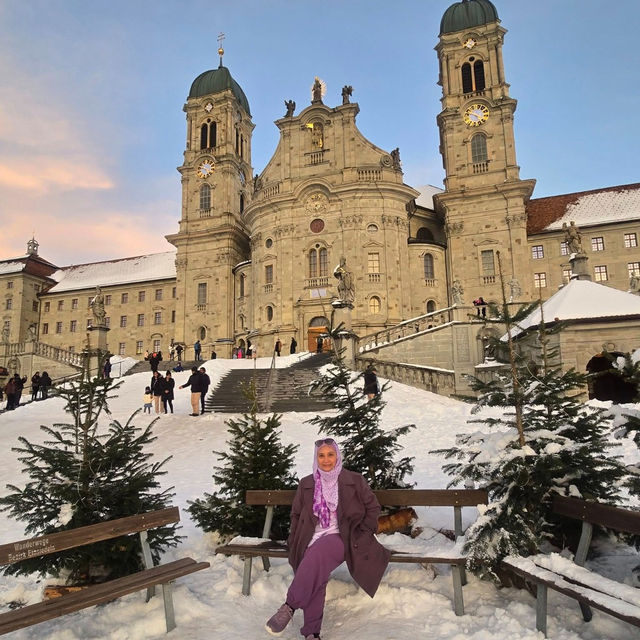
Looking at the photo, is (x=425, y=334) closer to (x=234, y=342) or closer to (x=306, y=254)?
(x=306, y=254)

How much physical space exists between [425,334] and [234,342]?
21.3 metres

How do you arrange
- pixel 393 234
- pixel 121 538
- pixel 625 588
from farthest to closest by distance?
pixel 393 234, pixel 121 538, pixel 625 588

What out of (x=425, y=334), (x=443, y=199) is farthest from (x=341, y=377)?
(x=443, y=199)

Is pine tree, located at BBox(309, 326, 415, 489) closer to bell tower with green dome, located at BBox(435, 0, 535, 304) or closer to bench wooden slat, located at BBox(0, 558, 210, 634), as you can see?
bench wooden slat, located at BBox(0, 558, 210, 634)

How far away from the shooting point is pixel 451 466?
5.59 meters

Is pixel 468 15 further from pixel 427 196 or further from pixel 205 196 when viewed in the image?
pixel 205 196

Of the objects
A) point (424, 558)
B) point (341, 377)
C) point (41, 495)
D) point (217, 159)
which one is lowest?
point (424, 558)

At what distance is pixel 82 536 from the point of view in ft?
15.0

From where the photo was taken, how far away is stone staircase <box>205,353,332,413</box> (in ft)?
61.9

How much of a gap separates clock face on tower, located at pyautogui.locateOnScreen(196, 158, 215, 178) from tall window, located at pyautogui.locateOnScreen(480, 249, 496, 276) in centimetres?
2683

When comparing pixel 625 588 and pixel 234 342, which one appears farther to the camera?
pixel 234 342

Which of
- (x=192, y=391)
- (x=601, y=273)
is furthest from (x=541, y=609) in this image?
(x=601, y=273)

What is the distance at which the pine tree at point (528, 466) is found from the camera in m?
4.71

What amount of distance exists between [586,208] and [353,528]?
148 ft
